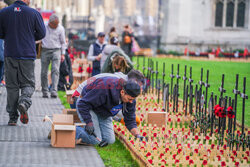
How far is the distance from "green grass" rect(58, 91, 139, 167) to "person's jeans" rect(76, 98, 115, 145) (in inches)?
5.0

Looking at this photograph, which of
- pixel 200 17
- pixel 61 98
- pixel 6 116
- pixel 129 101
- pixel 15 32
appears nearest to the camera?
pixel 129 101

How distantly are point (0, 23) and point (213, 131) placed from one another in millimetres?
3560

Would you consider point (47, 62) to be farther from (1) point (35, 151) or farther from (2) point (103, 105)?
(1) point (35, 151)

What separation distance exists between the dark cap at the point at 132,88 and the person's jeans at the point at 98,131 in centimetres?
91

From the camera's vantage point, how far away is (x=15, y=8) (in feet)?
28.6

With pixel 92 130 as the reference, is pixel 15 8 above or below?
above

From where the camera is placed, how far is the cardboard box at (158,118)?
9320 millimetres

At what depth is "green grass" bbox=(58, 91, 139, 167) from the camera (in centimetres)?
677

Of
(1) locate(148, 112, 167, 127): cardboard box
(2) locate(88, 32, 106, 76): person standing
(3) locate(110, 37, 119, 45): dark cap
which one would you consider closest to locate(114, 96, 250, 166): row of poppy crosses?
(1) locate(148, 112, 167, 127): cardboard box

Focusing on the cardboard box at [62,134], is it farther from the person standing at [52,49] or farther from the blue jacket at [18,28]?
the person standing at [52,49]

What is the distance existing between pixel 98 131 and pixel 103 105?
0.34 meters

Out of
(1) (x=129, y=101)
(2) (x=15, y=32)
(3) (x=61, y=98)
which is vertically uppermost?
(2) (x=15, y=32)

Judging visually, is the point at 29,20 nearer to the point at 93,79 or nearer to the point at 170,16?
the point at 93,79

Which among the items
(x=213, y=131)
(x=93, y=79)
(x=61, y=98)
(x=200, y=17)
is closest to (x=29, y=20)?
(x=93, y=79)
